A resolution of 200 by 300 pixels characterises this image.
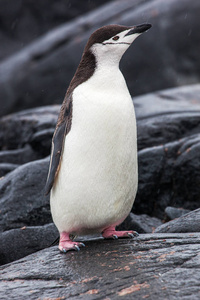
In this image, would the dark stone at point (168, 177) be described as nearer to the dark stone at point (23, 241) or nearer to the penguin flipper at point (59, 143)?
the dark stone at point (23, 241)

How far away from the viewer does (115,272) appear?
2.78 m

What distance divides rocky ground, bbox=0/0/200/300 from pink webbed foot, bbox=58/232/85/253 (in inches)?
2.5

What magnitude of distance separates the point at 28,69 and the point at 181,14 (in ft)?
14.1

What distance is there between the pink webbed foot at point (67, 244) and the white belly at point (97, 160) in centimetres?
8

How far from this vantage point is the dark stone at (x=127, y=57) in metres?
12.1

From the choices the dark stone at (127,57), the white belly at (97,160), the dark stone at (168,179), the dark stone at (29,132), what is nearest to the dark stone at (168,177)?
the dark stone at (168,179)

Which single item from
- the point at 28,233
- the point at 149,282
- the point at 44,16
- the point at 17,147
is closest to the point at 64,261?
the point at 149,282

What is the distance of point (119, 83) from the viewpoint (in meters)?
3.51

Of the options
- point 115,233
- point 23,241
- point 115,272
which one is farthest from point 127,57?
point 115,272

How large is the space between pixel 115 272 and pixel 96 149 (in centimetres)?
94

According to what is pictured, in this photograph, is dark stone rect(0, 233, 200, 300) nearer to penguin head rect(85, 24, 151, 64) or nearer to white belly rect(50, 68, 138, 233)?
white belly rect(50, 68, 138, 233)

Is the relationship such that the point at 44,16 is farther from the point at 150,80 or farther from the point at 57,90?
the point at 150,80

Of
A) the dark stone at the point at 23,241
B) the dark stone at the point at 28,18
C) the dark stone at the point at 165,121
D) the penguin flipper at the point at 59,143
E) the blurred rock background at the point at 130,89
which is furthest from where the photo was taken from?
the dark stone at the point at 28,18

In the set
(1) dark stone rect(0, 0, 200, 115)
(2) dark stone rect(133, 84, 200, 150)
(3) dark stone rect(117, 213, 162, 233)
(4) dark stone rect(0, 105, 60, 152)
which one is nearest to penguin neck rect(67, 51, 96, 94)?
(3) dark stone rect(117, 213, 162, 233)
